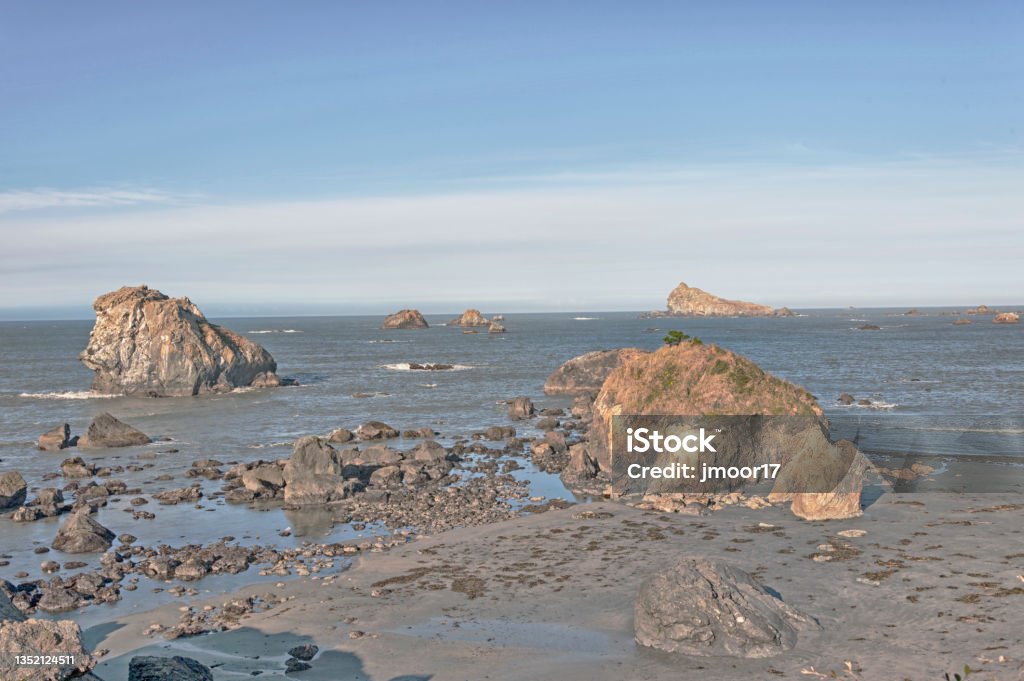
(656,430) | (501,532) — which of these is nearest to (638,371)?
(656,430)

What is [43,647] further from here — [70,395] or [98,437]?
[70,395]

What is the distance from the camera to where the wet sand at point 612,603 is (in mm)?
19875

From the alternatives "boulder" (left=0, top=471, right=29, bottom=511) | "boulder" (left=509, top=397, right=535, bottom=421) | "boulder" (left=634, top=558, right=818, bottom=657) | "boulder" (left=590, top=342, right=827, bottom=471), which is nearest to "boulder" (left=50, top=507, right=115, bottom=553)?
"boulder" (left=0, top=471, right=29, bottom=511)

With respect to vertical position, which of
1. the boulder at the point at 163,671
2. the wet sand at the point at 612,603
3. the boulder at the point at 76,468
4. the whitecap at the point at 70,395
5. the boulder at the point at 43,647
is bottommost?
the whitecap at the point at 70,395

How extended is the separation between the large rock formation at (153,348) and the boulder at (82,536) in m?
57.1

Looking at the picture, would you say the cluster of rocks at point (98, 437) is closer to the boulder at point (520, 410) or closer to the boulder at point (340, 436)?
the boulder at point (340, 436)

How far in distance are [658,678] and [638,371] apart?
2801 centimetres

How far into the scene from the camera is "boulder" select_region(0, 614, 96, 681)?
37.4 ft

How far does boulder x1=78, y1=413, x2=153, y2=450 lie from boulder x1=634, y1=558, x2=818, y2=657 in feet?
150

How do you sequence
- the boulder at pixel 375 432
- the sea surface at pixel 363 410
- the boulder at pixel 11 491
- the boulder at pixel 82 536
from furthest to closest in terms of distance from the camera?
the boulder at pixel 375 432 < the boulder at pixel 11 491 < the sea surface at pixel 363 410 < the boulder at pixel 82 536

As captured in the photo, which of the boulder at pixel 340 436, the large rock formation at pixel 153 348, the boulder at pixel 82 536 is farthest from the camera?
the large rock formation at pixel 153 348

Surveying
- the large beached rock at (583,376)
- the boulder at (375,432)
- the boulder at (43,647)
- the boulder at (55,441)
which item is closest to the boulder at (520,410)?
the boulder at (375,432)

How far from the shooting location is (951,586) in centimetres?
2391

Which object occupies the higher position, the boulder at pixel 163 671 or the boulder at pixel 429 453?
the boulder at pixel 163 671
